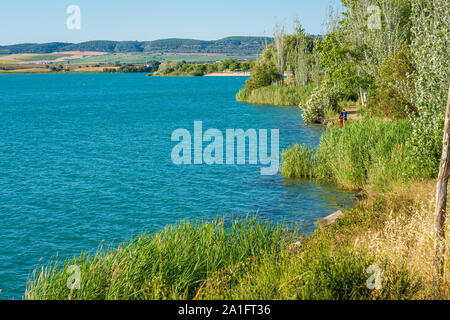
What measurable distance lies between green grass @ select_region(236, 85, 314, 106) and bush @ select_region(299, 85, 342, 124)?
1350cm

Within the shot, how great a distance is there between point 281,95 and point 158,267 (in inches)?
2180

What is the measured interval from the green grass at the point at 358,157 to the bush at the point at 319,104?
65.4ft

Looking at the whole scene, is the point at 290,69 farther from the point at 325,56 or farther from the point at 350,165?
the point at 350,165

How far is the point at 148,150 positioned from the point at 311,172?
1658 cm

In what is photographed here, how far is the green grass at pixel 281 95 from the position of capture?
6197cm

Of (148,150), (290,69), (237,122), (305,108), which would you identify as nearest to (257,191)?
(148,150)

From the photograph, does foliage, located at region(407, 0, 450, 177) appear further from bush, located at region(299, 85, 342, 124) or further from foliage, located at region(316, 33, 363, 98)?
bush, located at region(299, 85, 342, 124)

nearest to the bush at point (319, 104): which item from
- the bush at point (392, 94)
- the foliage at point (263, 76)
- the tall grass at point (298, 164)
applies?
the bush at point (392, 94)

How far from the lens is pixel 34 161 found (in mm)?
33469

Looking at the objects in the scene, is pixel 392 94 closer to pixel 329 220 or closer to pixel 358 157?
pixel 358 157

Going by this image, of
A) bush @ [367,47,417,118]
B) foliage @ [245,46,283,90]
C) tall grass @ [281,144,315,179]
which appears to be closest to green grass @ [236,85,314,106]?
foliage @ [245,46,283,90]

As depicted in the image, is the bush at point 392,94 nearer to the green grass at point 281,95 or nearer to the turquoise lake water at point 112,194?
the turquoise lake water at point 112,194

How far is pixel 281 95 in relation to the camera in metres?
63.5

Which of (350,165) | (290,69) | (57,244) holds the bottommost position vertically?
(57,244)
